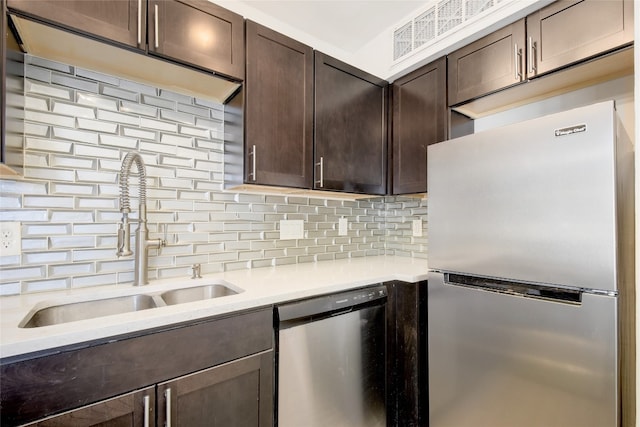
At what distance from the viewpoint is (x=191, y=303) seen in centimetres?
106

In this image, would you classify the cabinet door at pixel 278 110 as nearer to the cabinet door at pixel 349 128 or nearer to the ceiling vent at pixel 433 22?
the cabinet door at pixel 349 128

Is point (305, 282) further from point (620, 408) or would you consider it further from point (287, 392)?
point (620, 408)

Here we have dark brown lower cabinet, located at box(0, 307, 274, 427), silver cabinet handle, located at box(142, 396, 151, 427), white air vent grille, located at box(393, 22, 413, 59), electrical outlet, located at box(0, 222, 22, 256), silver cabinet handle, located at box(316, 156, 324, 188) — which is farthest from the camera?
white air vent grille, located at box(393, 22, 413, 59)

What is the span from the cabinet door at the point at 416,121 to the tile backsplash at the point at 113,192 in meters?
0.74

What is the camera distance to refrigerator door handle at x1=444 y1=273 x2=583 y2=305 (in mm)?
1039

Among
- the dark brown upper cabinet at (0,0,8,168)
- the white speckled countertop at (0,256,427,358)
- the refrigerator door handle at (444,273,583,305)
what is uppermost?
the dark brown upper cabinet at (0,0,8,168)

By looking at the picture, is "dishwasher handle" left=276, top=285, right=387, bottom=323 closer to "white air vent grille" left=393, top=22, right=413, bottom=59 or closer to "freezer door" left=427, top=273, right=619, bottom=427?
"freezer door" left=427, top=273, right=619, bottom=427

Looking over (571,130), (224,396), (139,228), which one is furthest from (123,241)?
(571,130)

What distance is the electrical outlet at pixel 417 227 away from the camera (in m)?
2.21

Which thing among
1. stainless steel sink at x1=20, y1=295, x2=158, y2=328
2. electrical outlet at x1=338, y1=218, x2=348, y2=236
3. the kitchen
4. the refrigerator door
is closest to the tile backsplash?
the kitchen

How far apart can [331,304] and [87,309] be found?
1.01 meters

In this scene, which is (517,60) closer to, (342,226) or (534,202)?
(534,202)

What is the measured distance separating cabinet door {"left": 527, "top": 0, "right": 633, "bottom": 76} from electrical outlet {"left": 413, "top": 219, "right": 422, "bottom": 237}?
114 cm

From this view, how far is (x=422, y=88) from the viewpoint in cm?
183
